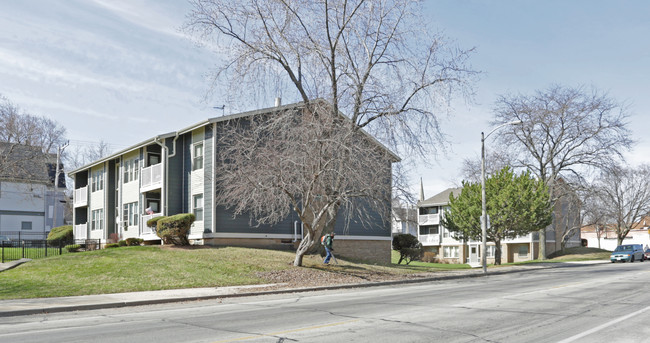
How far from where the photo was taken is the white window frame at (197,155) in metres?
31.0

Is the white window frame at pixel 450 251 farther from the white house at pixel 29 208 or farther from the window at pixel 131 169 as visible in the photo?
the white house at pixel 29 208

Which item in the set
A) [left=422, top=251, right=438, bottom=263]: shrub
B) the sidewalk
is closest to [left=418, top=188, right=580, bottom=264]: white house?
[left=422, top=251, right=438, bottom=263]: shrub

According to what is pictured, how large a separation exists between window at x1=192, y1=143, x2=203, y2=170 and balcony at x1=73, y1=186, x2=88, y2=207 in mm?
16155

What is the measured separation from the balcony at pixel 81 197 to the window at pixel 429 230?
40.7m

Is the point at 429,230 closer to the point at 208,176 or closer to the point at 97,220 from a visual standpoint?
the point at 97,220

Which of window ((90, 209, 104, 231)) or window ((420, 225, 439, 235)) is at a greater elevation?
window ((90, 209, 104, 231))

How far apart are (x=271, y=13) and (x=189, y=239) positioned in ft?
44.4

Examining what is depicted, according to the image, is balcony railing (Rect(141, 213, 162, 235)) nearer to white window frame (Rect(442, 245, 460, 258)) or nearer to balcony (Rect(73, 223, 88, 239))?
balcony (Rect(73, 223, 88, 239))

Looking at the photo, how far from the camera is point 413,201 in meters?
22.6

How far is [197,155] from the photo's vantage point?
3138cm

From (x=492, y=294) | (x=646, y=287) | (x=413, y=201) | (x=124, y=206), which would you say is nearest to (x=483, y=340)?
(x=492, y=294)

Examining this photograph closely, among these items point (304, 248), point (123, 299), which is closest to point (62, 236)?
point (304, 248)

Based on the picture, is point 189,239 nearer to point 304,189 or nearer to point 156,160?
point 156,160

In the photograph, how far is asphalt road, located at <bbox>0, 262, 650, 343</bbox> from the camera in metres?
9.30
